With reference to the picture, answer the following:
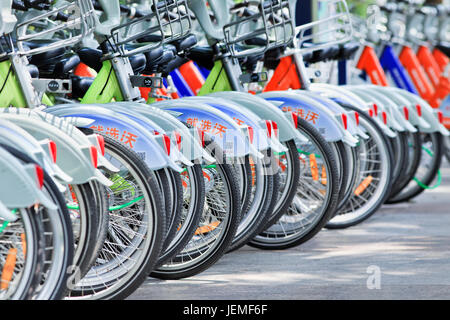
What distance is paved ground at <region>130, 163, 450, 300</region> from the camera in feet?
16.1

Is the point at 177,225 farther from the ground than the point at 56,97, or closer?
closer

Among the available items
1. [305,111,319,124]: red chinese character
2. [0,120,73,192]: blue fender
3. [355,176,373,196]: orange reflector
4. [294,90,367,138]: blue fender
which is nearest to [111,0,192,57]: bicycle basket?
[305,111,319,124]: red chinese character

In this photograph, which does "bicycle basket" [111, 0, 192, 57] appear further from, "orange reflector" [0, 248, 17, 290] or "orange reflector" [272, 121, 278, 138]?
"orange reflector" [0, 248, 17, 290]

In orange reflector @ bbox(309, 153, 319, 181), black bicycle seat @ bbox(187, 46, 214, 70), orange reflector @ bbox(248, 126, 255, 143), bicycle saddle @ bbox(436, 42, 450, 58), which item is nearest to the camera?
orange reflector @ bbox(248, 126, 255, 143)

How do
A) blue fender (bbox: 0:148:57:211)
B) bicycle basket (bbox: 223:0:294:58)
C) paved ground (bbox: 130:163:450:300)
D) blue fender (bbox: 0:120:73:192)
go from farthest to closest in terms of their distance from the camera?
bicycle basket (bbox: 223:0:294:58), paved ground (bbox: 130:163:450:300), blue fender (bbox: 0:120:73:192), blue fender (bbox: 0:148:57:211)

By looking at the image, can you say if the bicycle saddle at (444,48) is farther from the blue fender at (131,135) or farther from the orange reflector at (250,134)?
the blue fender at (131,135)

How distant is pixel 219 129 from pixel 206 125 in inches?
2.8

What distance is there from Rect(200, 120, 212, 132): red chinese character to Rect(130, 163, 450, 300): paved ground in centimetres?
76

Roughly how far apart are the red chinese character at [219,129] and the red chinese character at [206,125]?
0.10ft

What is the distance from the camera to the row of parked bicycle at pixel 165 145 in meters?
3.74

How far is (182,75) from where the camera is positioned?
657cm
